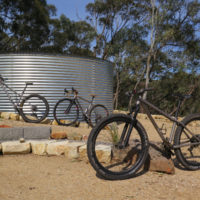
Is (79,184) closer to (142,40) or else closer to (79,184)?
(79,184)

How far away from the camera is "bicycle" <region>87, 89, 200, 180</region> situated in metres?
2.69

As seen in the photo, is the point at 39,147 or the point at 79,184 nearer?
the point at 79,184

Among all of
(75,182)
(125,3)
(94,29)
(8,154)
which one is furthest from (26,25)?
(75,182)

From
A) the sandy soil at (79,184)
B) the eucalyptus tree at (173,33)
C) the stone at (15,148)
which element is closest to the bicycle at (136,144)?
the sandy soil at (79,184)

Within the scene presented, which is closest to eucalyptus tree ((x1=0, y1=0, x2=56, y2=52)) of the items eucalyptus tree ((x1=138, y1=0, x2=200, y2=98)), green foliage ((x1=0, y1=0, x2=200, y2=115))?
green foliage ((x1=0, y1=0, x2=200, y2=115))

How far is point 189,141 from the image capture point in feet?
10.6

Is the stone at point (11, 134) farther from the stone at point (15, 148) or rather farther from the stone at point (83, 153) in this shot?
the stone at point (83, 153)

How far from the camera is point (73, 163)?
337 centimetres

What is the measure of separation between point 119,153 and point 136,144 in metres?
0.29

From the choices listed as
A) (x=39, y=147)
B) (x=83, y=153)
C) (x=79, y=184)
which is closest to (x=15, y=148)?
(x=39, y=147)

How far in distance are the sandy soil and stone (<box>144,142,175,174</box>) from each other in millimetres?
83

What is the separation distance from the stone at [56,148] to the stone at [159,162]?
1.32 meters

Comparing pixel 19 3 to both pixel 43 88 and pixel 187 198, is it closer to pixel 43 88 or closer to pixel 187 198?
pixel 43 88

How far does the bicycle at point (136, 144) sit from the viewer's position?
269 cm
